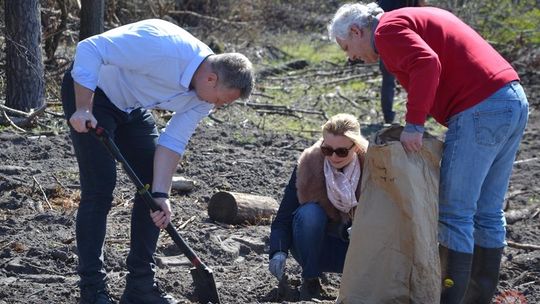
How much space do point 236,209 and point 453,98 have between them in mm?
2595

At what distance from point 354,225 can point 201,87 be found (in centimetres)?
99

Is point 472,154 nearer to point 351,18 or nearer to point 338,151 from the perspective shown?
point 351,18

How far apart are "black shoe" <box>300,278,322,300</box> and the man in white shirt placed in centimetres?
91

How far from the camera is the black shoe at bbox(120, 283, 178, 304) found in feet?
16.9

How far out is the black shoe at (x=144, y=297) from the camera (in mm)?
5156

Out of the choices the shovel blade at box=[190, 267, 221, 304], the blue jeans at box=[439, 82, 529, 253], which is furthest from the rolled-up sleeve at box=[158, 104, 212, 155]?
the blue jeans at box=[439, 82, 529, 253]

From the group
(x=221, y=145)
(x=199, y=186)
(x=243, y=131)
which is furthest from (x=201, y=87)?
(x=243, y=131)

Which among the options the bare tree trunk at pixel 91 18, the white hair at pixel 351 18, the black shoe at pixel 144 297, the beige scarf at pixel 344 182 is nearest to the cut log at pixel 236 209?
the beige scarf at pixel 344 182

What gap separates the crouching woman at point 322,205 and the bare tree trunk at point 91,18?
188 inches

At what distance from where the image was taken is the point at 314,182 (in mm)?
5617

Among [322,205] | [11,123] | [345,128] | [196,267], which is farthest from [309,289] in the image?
[11,123]

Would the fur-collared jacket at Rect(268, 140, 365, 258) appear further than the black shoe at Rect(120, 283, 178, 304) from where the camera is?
Yes

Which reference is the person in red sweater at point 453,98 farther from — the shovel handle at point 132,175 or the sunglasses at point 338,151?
the shovel handle at point 132,175

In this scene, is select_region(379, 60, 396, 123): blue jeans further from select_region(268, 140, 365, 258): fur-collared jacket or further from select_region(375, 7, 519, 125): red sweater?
select_region(375, 7, 519, 125): red sweater
